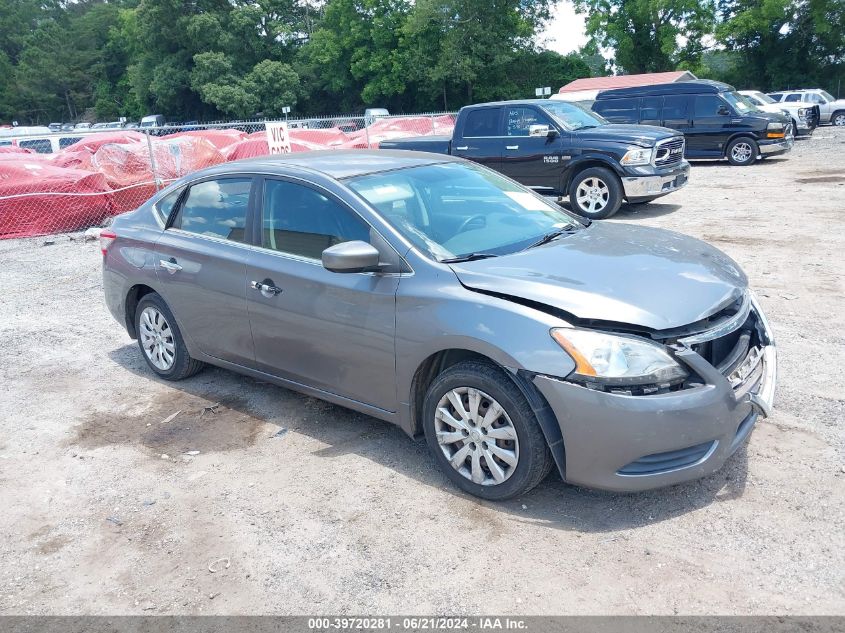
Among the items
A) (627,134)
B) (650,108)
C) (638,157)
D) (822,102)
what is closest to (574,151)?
(627,134)

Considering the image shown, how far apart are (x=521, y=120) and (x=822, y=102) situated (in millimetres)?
24274

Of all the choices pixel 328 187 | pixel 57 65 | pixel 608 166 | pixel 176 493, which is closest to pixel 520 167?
pixel 608 166

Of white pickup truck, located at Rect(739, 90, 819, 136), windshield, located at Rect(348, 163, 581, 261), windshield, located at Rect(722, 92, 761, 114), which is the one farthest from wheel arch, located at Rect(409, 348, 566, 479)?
white pickup truck, located at Rect(739, 90, 819, 136)

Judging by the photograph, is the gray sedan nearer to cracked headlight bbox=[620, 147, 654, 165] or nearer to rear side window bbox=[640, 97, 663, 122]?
cracked headlight bbox=[620, 147, 654, 165]

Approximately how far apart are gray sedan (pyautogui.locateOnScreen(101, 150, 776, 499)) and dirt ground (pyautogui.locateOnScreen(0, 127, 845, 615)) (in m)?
0.30

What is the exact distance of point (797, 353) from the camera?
17.5ft

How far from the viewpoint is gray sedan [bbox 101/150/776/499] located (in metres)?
3.29

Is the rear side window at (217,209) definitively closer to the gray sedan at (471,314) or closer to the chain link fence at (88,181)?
the gray sedan at (471,314)

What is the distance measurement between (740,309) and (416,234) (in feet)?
5.76

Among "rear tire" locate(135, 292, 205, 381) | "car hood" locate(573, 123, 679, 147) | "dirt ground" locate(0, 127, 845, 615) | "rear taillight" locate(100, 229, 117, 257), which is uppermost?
"car hood" locate(573, 123, 679, 147)

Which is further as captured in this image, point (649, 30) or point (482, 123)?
point (649, 30)

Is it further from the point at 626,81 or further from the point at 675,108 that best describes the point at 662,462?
the point at 626,81

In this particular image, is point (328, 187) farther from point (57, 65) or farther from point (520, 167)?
point (57, 65)

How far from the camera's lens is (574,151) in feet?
37.5
